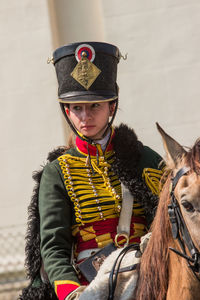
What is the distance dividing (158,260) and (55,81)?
4.68 meters

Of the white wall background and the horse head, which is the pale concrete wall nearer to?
the white wall background

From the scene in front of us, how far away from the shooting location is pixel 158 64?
22.0 feet

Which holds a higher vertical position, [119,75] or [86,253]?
[119,75]

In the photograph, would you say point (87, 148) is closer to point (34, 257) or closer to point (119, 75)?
point (34, 257)

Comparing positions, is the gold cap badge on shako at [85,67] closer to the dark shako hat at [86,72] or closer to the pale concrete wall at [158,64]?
the dark shako hat at [86,72]

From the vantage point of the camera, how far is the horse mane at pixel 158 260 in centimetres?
248

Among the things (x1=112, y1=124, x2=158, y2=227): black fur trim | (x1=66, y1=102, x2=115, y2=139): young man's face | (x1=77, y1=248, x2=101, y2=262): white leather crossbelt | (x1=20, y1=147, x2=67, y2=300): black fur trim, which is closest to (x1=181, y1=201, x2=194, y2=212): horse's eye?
(x1=112, y1=124, x2=158, y2=227): black fur trim

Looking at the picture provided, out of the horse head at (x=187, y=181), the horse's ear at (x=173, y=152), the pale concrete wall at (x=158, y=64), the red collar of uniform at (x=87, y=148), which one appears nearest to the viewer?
the horse head at (x=187, y=181)

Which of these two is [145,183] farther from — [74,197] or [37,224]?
[37,224]

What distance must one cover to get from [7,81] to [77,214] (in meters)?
4.14

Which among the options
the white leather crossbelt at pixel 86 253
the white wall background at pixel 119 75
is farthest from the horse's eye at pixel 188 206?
the white wall background at pixel 119 75

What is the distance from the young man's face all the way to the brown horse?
2.71ft

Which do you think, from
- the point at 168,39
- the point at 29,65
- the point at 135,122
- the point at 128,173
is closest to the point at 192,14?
the point at 168,39

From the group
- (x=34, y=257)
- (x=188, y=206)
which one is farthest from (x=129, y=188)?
(x=188, y=206)
